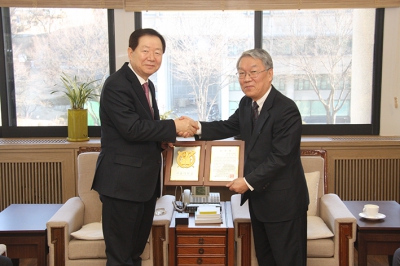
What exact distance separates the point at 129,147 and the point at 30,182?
200cm

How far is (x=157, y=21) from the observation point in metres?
4.30

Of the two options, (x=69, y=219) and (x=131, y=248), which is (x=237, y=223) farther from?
(x=69, y=219)

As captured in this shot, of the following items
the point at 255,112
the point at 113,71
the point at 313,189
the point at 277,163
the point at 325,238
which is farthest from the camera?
the point at 113,71

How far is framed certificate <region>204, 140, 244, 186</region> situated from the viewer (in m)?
2.71

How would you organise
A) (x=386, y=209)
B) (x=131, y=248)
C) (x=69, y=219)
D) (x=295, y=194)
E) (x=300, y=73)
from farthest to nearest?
(x=300, y=73), (x=386, y=209), (x=69, y=219), (x=131, y=248), (x=295, y=194)

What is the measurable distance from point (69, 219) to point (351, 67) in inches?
111

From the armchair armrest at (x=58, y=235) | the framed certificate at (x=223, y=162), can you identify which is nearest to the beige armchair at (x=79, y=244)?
the armchair armrest at (x=58, y=235)

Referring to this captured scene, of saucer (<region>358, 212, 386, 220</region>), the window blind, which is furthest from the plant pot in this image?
saucer (<region>358, 212, 386, 220</region>)

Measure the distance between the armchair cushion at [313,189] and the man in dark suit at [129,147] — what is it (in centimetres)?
128

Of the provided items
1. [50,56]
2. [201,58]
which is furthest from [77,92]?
[201,58]

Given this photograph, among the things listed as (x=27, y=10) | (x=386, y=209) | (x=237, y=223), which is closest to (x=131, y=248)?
(x=237, y=223)

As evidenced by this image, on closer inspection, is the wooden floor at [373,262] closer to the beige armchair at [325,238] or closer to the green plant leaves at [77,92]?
the beige armchair at [325,238]

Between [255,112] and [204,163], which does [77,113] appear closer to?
[204,163]

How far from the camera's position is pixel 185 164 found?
280 centimetres
